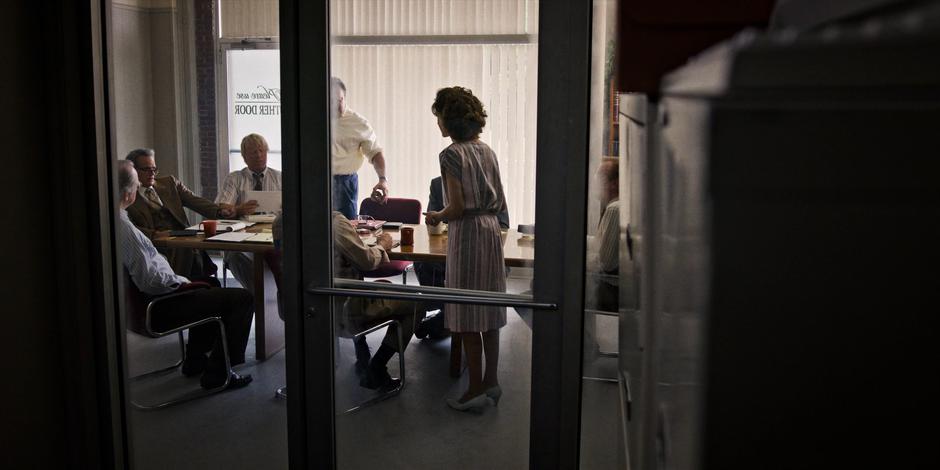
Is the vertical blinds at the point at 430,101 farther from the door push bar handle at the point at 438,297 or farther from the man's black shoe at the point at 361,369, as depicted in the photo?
the man's black shoe at the point at 361,369

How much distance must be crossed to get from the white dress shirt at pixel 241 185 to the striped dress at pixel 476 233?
53 centimetres

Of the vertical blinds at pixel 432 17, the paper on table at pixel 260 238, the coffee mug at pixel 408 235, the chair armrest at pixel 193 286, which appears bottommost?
the chair armrest at pixel 193 286

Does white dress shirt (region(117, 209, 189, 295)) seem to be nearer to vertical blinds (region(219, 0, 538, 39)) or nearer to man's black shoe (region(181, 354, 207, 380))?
man's black shoe (region(181, 354, 207, 380))

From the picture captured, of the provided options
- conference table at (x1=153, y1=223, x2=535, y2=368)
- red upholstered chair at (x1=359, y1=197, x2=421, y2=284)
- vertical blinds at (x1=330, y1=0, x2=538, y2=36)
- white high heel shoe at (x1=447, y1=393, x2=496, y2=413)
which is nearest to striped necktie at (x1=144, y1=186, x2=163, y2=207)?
conference table at (x1=153, y1=223, x2=535, y2=368)

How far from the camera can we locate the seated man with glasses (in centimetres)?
251

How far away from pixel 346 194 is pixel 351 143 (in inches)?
6.2

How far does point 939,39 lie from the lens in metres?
0.18

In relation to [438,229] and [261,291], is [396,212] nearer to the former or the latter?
[438,229]

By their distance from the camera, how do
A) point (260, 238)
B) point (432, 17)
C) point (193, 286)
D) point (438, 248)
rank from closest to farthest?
1. point (432, 17)
2. point (438, 248)
3. point (260, 238)
4. point (193, 286)

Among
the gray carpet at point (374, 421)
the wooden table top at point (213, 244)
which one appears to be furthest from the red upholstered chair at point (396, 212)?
the wooden table top at point (213, 244)

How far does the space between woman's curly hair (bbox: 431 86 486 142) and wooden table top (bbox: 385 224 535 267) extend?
1.00 ft

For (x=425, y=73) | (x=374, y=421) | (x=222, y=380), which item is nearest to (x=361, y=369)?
(x=374, y=421)

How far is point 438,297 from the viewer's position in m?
2.38

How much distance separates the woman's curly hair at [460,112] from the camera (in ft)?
7.49
